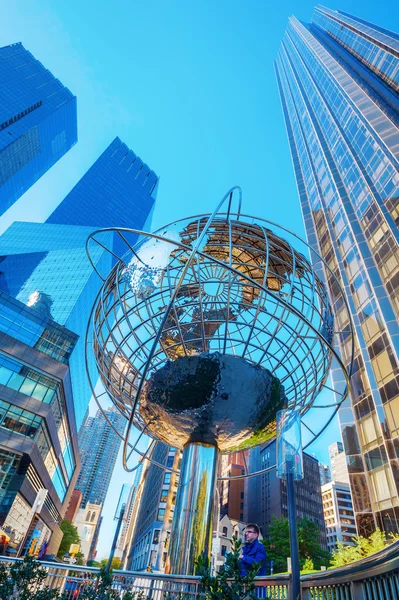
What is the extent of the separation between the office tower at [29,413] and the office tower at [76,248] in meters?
7.86

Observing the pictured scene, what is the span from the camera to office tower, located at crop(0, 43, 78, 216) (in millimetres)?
59219

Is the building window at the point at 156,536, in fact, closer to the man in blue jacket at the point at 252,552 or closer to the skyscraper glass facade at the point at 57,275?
the skyscraper glass facade at the point at 57,275

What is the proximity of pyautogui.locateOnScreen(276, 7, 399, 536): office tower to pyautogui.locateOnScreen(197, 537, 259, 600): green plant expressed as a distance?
3.24 m

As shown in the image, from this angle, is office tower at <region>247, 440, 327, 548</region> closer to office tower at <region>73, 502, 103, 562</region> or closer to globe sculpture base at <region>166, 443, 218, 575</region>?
globe sculpture base at <region>166, 443, 218, 575</region>

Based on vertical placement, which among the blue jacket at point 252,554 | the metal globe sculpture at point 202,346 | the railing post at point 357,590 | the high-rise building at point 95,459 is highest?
the high-rise building at point 95,459

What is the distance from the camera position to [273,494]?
5169 centimetres

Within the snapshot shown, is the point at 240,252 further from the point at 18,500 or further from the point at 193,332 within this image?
the point at 18,500

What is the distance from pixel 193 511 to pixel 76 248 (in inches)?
2296

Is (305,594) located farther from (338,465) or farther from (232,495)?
(338,465)

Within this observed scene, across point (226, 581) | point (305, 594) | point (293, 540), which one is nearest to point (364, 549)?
point (305, 594)

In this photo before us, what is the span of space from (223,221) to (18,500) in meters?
27.3

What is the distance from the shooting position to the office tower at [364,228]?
52.9 feet

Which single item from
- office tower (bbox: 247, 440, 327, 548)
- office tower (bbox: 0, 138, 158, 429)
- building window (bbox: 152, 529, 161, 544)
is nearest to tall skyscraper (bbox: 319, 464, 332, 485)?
office tower (bbox: 247, 440, 327, 548)

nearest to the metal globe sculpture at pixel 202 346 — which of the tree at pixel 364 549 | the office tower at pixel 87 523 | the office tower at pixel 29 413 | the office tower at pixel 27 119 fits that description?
the tree at pixel 364 549
